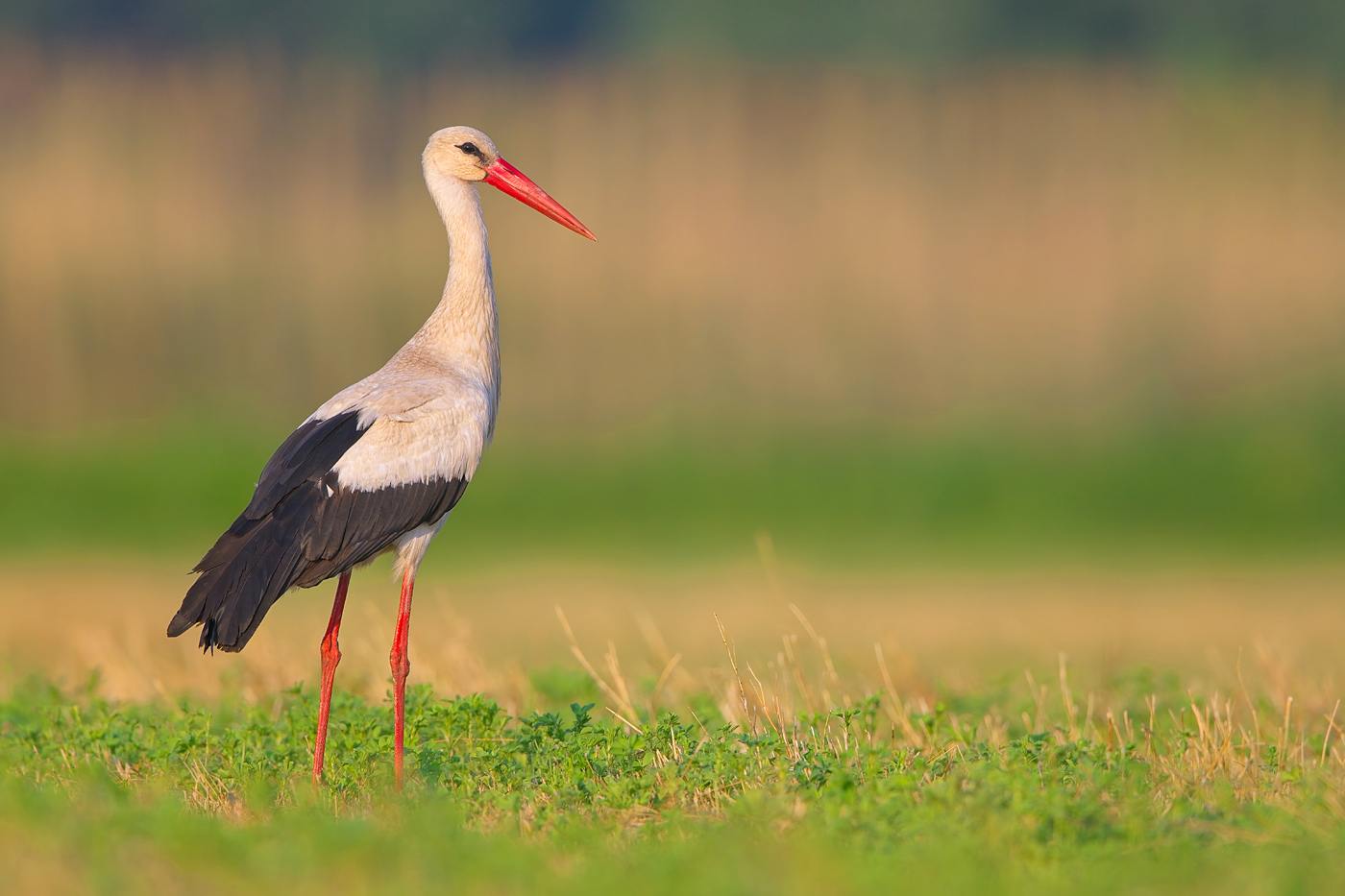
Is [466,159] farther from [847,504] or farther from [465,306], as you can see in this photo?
[847,504]

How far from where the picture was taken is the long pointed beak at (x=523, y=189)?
6500 mm

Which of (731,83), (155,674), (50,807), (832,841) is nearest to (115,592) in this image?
(155,674)

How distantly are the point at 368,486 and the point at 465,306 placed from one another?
1018 millimetres

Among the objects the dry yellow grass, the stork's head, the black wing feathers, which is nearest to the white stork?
the black wing feathers

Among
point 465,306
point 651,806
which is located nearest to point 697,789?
point 651,806

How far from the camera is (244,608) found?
5234 millimetres

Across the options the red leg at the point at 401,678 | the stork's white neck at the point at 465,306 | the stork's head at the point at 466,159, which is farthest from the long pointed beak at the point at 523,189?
the red leg at the point at 401,678

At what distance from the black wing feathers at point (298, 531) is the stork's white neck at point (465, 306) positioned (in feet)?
1.94

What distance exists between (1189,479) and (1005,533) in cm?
229

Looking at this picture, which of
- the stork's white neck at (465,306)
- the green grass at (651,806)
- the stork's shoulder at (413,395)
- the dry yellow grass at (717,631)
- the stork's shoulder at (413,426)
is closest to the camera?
the green grass at (651,806)

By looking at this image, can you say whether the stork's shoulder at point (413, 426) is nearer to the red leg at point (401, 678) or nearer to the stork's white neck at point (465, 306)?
the stork's white neck at point (465, 306)

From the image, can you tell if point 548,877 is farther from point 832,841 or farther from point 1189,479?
point 1189,479

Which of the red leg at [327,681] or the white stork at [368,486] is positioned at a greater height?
the white stork at [368,486]

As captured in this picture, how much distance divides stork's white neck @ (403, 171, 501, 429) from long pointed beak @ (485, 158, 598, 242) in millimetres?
164
